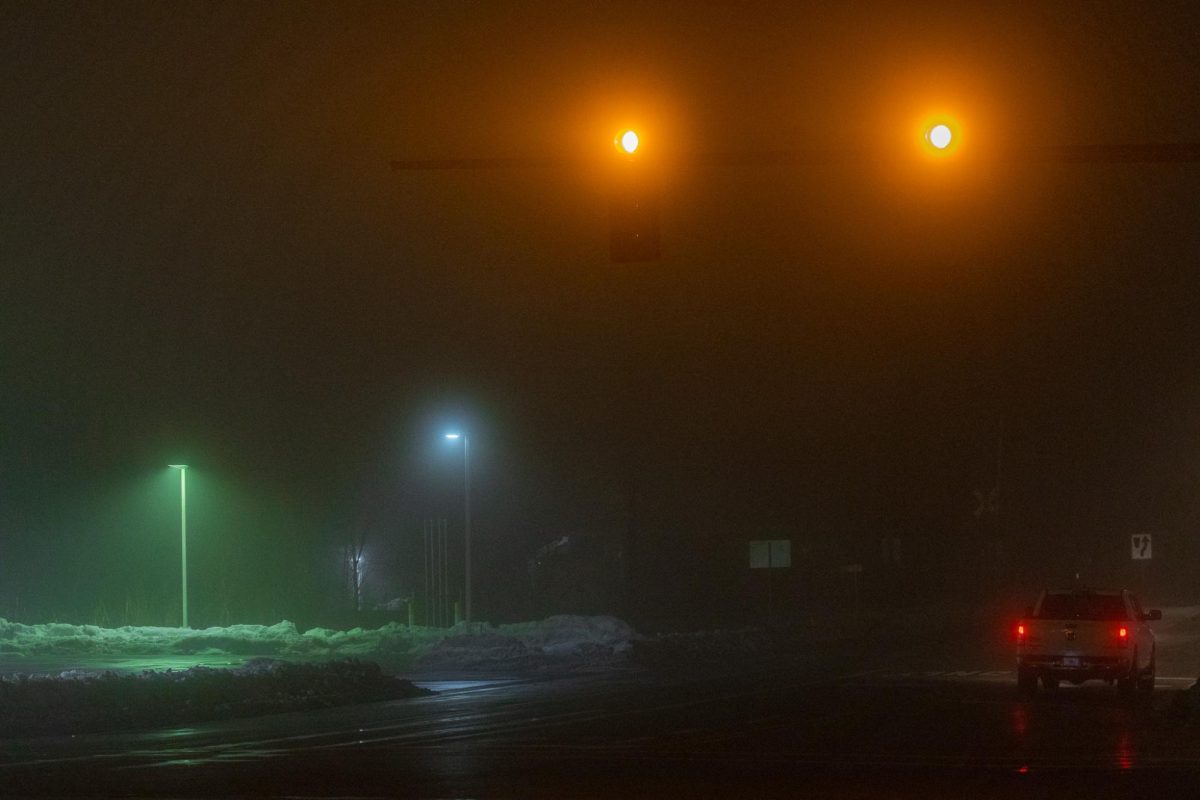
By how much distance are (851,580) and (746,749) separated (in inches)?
2332

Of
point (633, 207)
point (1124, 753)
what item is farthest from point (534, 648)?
point (633, 207)

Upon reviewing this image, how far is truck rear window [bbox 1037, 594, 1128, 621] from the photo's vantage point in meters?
27.1

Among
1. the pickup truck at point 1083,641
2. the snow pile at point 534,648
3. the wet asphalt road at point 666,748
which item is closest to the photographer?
the wet asphalt road at point 666,748

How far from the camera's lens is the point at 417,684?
104ft

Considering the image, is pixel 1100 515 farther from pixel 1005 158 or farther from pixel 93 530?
pixel 1005 158

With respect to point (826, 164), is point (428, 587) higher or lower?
lower

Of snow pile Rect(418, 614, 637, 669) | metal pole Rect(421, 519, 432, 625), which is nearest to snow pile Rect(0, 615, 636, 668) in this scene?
snow pile Rect(418, 614, 637, 669)

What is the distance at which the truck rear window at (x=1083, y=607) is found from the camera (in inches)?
1069

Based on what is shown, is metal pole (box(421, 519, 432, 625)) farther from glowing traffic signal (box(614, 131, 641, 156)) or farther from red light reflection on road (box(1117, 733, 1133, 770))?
glowing traffic signal (box(614, 131, 641, 156))

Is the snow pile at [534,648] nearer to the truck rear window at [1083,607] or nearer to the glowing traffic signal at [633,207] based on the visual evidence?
the truck rear window at [1083,607]

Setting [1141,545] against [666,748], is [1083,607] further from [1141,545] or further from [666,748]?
[1141,545]

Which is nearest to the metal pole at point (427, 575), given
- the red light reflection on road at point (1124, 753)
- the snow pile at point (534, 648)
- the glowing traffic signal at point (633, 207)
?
the snow pile at point (534, 648)

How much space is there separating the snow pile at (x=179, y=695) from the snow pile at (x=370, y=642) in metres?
10.8

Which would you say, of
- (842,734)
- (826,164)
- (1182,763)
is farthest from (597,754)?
(826,164)
